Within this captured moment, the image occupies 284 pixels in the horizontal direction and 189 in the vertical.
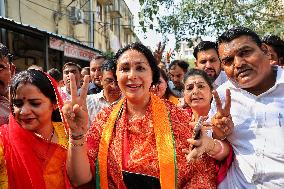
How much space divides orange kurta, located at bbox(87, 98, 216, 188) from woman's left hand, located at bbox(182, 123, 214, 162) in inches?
6.2

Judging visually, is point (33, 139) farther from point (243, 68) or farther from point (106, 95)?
point (106, 95)

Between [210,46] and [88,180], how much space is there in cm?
265

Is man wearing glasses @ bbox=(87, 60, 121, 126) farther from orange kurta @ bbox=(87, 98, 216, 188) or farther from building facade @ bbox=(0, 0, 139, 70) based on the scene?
building facade @ bbox=(0, 0, 139, 70)

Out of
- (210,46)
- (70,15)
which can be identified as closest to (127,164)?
(210,46)

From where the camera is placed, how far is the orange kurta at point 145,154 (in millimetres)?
2240

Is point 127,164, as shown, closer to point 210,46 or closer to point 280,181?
point 280,181

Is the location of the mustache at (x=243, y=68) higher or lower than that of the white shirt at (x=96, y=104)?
higher

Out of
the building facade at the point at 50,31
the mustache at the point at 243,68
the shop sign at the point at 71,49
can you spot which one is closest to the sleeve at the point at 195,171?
the mustache at the point at 243,68

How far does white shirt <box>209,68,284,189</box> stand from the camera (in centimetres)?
209

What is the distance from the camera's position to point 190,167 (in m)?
2.28

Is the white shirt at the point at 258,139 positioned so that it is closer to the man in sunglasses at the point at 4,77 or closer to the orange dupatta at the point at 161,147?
the orange dupatta at the point at 161,147

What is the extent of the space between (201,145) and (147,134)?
42 centimetres

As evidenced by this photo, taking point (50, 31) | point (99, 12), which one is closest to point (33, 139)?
point (50, 31)

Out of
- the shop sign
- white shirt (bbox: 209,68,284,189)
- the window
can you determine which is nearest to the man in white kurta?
white shirt (bbox: 209,68,284,189)
